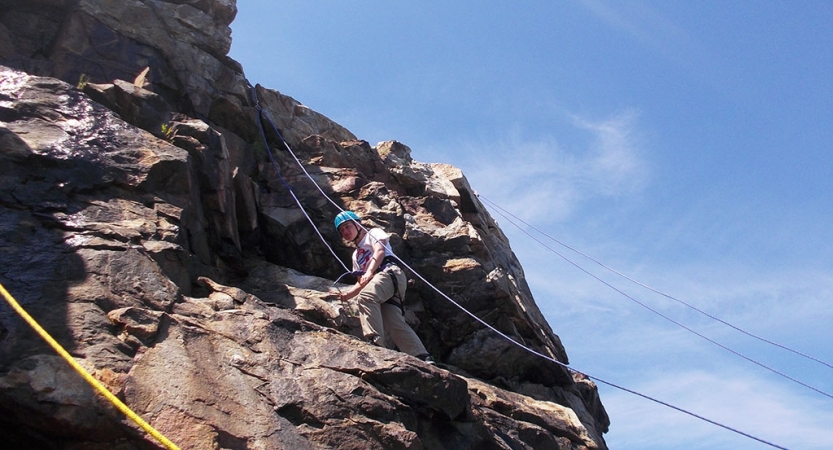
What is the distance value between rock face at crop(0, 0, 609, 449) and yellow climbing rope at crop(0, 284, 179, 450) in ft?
0.65

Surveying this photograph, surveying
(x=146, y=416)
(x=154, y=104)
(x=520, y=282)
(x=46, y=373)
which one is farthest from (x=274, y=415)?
(x=520, y=282)

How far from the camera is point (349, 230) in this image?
10.4 meters

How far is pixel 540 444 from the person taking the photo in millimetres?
9555

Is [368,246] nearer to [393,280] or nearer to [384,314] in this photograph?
[393,280]

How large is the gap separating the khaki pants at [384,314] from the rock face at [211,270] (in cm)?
72

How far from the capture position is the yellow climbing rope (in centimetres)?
549

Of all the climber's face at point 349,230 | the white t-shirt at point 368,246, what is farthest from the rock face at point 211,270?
the climber's face at point 349,230

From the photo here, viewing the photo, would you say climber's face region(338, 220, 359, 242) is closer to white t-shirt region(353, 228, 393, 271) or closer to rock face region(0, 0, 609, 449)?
white t-shirt region(353, 228, 393, 271)

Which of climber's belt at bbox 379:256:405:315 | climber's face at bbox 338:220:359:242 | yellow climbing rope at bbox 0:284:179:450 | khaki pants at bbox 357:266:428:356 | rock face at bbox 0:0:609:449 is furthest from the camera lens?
climber's face at bbox 338:220:359:242

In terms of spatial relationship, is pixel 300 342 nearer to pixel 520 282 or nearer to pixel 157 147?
pixel 157 147

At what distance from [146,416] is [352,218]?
4.89m

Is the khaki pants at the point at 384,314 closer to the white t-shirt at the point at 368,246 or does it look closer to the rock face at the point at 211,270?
the white t-shirt at the point at 368,246

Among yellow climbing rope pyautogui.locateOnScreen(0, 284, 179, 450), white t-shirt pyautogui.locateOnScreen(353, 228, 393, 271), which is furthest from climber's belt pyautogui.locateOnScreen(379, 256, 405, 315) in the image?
yellow climbing rope pyautogui.locateOnScreen(0, 284, 179, 450)

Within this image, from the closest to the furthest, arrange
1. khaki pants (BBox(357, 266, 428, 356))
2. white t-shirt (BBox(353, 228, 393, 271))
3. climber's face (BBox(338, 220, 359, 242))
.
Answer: khaki pants (BBox(357, 266, 428, 356)) → white t-shirt (BBox(353, 228, 393, 271)) → climber's face (BBox(338, 220, 359, 242))
